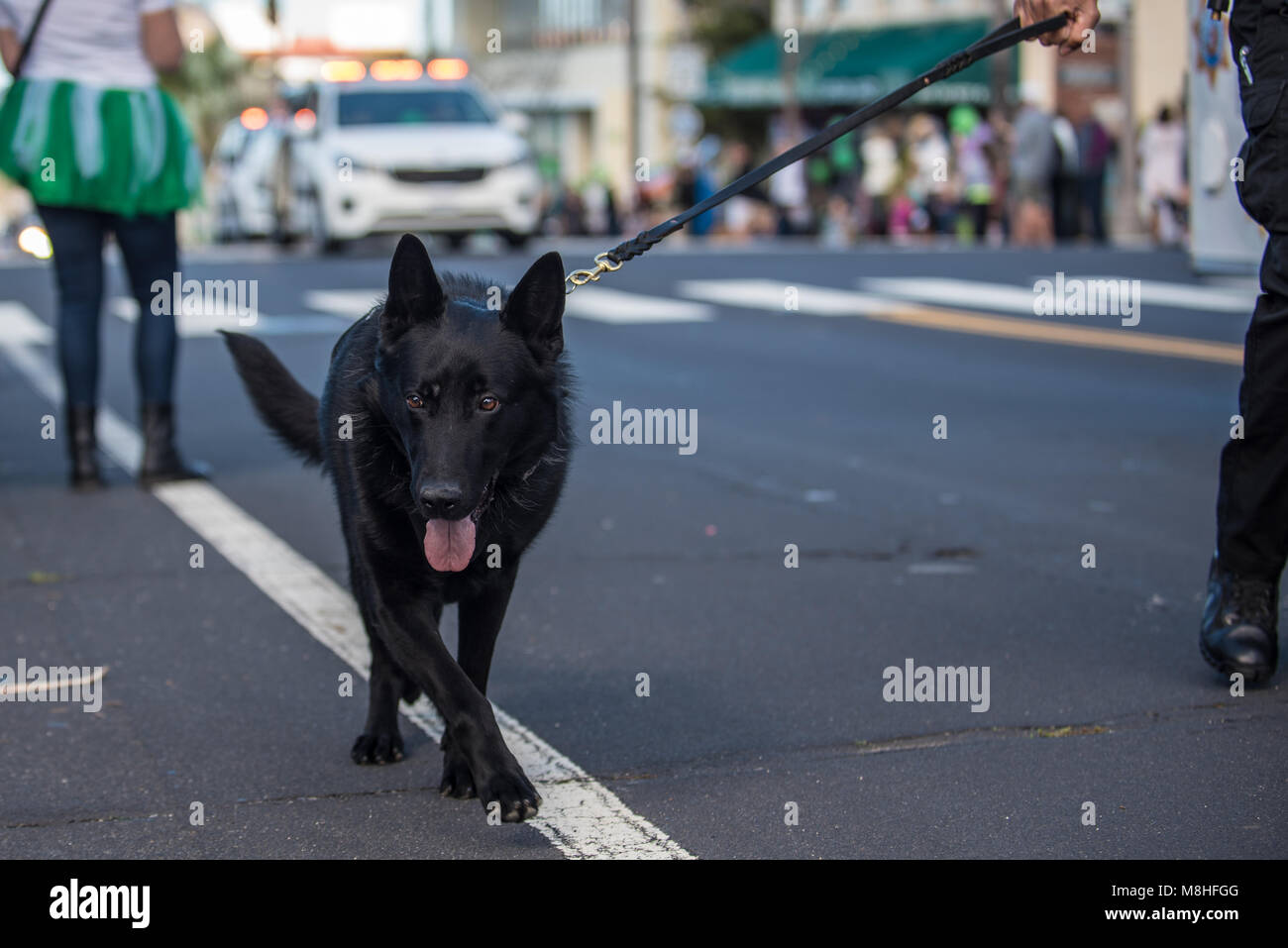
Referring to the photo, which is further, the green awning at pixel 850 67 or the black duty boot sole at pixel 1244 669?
the green awning at pixel 850 67

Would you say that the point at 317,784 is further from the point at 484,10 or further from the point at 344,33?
the point at 484,10

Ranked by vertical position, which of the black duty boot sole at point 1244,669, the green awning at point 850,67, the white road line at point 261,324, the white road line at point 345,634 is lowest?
the white road line at point 261,324

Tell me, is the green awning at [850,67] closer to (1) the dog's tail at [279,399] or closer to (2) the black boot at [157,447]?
(2) the black boot at [157,447]

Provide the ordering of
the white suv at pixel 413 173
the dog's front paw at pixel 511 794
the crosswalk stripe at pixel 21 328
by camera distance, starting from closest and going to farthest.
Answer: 1. the dog's front paw at pixel 511 794
2. the crosswalk stripe at pixel 21 328
3. the white suv at pixel 413 173

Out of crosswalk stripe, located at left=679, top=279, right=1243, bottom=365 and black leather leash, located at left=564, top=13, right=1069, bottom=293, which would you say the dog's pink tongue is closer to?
black leather leash, located at left=564, top=13, right=1069, bottom=293

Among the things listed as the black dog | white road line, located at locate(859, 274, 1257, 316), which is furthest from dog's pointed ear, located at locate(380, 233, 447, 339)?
white road line, located at locate(859, 274, 1257, 316)

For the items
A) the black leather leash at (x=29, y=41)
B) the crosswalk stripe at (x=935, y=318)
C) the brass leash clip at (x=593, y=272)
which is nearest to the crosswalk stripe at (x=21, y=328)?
the crosswalk stripe at (x=935, y=318)

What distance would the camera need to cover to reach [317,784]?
12.9 ft

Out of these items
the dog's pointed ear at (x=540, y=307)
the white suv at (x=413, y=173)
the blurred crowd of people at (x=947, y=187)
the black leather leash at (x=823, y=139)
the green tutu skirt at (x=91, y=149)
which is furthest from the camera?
the blurred crowd of people at (x=947, y=187)

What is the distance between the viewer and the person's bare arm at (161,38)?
24.3 ft

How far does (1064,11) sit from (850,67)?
38054mm

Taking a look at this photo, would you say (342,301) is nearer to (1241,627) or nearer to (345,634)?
(345,634)

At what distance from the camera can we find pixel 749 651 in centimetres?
506

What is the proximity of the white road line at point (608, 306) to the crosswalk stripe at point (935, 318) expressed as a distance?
471mm
